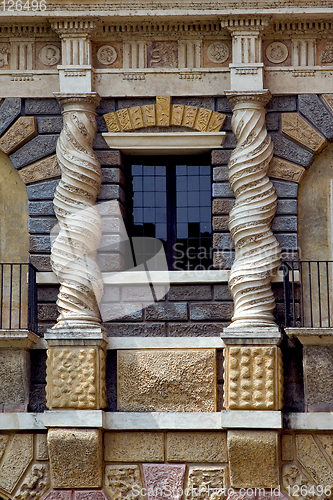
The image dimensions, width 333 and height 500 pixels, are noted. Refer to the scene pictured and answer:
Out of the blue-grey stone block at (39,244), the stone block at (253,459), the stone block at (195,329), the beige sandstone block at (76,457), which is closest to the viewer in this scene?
the stone block at (253,459)

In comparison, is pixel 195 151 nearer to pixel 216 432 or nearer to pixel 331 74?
pixel 331 74

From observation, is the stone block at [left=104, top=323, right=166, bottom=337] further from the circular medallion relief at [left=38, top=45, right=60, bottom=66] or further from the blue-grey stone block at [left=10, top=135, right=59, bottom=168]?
the circular medallion relief at [left=38, top=45, right=60, bottom=66]

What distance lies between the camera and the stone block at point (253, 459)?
13203mm

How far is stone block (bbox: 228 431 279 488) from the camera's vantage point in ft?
43.3

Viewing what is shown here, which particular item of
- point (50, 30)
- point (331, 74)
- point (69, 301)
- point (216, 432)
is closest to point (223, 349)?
point (216, 432)

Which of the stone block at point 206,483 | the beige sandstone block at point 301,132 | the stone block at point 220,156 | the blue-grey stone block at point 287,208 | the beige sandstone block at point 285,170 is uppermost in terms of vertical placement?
the beige sandstone block at point 301,132

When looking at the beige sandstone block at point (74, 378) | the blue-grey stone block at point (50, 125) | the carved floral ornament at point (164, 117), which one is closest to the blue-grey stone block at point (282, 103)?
the carved floral ornament at point (164, 117)

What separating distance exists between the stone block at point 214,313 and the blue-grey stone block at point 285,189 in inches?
63.1

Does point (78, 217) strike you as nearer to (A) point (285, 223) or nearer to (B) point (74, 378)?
(B) point (74, 378)

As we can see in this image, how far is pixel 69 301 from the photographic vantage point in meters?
13.7

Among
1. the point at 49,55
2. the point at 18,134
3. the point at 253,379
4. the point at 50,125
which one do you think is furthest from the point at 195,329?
the point at 49,55

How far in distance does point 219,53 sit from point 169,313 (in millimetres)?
3545

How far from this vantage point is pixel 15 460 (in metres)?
13.6

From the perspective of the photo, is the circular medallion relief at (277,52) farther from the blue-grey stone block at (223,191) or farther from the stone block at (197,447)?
the stone block at (197,447)
